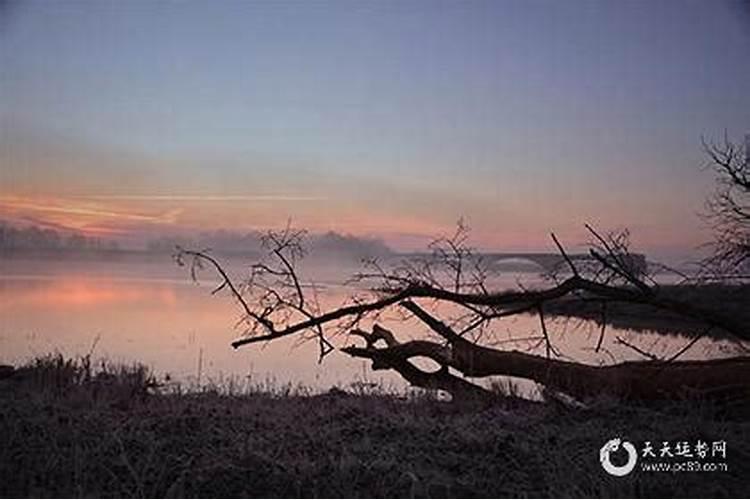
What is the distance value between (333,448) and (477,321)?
2.21 meters

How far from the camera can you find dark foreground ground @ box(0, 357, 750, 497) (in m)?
3.69

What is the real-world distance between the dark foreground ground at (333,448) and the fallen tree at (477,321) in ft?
1.19

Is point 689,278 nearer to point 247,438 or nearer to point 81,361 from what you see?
point 247,438

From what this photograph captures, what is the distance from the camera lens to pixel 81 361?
6.45 meters

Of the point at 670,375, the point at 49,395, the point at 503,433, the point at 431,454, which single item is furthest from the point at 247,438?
the point at 670,375

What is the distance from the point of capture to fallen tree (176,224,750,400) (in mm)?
5523

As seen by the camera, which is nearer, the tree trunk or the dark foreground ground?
the dark foreground ground

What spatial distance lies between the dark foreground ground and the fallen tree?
36 centimetres

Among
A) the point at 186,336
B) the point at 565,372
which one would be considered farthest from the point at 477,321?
the point at 186,336

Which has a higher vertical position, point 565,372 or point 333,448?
point 565,372

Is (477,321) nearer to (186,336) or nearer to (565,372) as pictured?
(565,372)

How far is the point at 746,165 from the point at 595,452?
2.93m

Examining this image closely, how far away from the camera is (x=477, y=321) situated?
600 centimetres

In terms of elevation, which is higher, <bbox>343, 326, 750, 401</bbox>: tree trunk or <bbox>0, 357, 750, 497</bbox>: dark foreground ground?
<bbox>343, 326, 750, 401</bbox>: tree trunk
